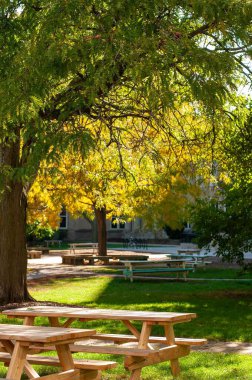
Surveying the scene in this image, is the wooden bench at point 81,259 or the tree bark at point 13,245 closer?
the tree bark at point 13,245

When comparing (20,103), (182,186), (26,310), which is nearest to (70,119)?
(20,103)

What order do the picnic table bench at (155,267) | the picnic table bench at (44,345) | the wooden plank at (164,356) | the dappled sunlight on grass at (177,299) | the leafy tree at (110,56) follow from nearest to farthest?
the picnic table bench at (44,345) < the wooden plank at (164,356) < the leafy tree at (110,56) < the dappled sunlight on grass at (177,299) < the picnic table bench at (155,267)

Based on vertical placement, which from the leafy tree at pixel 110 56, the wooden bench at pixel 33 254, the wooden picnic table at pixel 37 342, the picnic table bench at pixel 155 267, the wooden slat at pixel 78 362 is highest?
the leafy tree at pixel 110 56

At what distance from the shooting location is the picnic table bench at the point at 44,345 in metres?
7.39

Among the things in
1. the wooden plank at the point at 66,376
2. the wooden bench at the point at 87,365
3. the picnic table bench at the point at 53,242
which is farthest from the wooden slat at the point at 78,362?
the picnic table bench at the point at 53,242

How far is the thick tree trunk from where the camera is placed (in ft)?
57.6

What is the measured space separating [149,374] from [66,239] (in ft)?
183

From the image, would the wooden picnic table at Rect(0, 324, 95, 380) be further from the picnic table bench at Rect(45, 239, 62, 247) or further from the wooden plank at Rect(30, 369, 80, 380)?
the picnic table bench at Rect(45, 239, 62, 247)

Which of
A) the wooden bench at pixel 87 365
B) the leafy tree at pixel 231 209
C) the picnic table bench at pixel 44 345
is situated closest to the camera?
the picnic table bench at pixel 44 345

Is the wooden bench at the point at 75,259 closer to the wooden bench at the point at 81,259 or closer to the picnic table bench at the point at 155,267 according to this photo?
the wooden bench at the point at 81,259

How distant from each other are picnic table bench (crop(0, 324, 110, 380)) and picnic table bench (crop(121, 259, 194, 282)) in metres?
17.4

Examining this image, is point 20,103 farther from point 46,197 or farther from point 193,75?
point 46,197

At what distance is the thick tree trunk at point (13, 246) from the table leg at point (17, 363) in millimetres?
10121

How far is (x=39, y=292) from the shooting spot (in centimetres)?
2239
